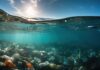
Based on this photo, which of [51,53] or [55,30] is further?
[55,30]

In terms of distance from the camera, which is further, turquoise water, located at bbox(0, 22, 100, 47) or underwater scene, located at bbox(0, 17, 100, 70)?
turquoise water, located at bbox(0, 22, 100, 47)

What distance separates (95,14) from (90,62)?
5.18 metres

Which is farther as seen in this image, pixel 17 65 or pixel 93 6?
pixel 93 6

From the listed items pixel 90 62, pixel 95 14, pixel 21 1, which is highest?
pixel 21 1

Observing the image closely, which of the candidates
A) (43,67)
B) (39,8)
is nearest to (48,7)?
(39,8)

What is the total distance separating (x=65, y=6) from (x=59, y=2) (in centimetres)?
94

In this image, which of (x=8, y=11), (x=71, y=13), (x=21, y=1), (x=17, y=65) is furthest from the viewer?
(x=71, y=13)

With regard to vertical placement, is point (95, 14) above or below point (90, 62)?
above

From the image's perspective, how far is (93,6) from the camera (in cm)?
1410

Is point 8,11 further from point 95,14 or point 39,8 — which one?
point 95,14

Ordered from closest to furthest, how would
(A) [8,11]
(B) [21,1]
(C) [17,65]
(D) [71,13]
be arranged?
1. (C) [17,65]
2. (B) [21,1]
3. (A) [8,11]
4. (D) [71,13]

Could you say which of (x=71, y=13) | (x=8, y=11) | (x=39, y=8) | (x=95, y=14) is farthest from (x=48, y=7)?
(x=95, y=14)

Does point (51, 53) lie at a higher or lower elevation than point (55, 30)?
lower

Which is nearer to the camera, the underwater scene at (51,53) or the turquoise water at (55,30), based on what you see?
the underwater scene at (51,53)
